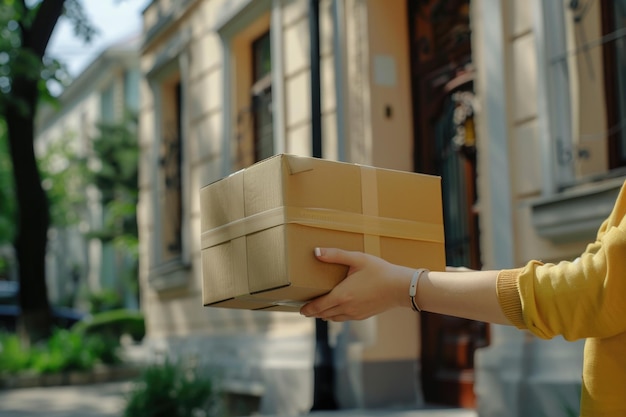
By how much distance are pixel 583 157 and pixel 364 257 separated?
333 centimetres

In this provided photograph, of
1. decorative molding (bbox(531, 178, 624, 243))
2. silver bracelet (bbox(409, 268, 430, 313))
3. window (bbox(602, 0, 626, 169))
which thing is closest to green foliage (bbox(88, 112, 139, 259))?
decorative molding (bbox(531, 178, 624, 243))

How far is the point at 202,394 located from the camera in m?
6.59

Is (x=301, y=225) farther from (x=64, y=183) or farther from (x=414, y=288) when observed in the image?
(x=64, y=183)

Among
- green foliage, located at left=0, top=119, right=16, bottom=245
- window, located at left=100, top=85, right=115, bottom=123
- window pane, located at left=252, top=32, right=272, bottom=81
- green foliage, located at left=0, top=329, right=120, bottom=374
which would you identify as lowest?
green foliage, located at left=0, top=329, right=120, bottom=374

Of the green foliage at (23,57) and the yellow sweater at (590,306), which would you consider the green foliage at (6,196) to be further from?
the yellow sweater at (590,306)

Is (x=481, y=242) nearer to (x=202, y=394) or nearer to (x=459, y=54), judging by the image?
(x=459, y=54)

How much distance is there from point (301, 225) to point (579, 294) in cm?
72

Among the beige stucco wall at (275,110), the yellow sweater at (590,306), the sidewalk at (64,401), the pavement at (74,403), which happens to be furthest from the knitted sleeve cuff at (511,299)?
the sidewalk at (64,401)

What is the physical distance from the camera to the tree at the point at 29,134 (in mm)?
11906

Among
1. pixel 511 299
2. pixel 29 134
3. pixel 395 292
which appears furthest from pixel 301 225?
pixel 29 134

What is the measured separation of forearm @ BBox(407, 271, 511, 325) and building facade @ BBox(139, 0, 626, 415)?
301 cm

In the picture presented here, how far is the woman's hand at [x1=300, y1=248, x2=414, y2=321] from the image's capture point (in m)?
1.94

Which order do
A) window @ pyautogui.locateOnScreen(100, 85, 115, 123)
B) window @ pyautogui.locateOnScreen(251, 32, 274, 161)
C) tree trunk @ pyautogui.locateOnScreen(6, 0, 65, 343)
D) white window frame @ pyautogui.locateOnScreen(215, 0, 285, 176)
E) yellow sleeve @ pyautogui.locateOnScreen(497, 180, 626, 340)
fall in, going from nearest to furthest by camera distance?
yellow sleeve @ pyautogui.locateOnScreen(497, 180, 626, 340), white window frame @ pyautogui.locateOnScreen(215, 0, 285, 176), window @ pyautogui.locateOnScreen(251, 32, 274, 161), tree trunk @ pyautogui.locateOnScreen(6, 0, 65, 343), window @ pyautogui.locateOnScreen(100, 85, 115, 123)

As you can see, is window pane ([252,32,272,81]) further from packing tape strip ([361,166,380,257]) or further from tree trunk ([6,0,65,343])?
packing tape strip ([361,166,380,257])
